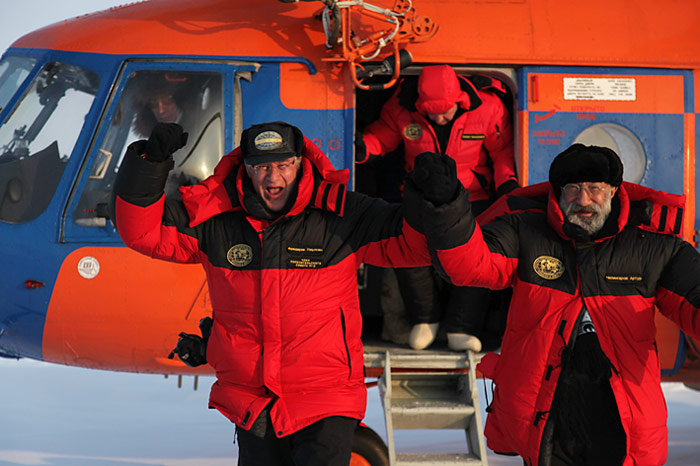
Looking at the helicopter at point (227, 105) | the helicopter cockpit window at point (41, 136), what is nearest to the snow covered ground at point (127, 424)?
the helicopter at point (227, 105)

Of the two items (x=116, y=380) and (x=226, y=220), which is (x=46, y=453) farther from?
(x=226, y=220)

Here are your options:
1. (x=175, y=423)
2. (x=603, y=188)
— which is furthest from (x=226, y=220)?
(x=175, y=423)

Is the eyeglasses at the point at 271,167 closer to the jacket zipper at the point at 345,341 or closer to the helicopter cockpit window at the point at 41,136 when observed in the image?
the jacket zipper at the point at 345,341

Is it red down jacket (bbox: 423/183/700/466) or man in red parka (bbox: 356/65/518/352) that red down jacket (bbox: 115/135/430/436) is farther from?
man in red parka (bbox: 356/65/518/352)

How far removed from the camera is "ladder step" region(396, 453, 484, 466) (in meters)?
3.80

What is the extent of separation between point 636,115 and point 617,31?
1.71 ft

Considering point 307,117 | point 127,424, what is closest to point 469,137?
point 307,117

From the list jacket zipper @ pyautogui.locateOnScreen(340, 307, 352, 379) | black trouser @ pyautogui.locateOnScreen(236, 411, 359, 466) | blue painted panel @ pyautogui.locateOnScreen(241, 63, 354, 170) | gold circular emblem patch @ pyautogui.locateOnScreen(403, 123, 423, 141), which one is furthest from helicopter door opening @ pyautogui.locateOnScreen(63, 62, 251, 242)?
black trouser @ pyautogui.locateOnScreen(236, 411, 359, 466)

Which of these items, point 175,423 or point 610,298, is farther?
point 175,423

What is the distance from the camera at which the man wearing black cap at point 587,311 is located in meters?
2.66

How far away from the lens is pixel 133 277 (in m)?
4.36

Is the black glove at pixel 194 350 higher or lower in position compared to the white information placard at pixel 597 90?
lower

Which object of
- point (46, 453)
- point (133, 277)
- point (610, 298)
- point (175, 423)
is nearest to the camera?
point (610, 298)

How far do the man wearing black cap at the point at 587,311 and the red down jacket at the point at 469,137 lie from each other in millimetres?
1665
